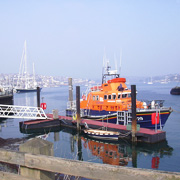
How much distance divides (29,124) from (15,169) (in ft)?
50.4

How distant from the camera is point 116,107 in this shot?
23.7 metres

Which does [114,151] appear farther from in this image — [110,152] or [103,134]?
[103,134]

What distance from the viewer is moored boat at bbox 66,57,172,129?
861 inches

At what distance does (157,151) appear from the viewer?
1733 centimetres

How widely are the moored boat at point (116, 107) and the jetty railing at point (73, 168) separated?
58.9 feet

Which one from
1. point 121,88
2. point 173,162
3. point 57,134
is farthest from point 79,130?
point 173,162

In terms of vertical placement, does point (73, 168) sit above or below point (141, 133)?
above

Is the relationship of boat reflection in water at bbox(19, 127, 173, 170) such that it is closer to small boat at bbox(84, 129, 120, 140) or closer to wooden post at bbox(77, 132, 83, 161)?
wooden post at bbox(77, 132, 83, 161)

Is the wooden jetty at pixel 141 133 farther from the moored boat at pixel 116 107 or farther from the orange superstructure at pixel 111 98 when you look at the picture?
the orange superstructure at pixel 111 98

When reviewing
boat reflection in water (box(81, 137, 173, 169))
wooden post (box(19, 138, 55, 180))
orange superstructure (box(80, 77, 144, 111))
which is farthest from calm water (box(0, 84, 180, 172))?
wooden post (box(19, 138, 55, 180))

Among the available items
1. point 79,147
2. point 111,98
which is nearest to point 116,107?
point 111,98

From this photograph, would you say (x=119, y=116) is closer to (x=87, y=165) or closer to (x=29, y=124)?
(x=29, y=124)

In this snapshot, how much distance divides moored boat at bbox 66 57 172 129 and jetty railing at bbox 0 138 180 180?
18.0 m

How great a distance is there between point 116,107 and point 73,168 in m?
21.0
